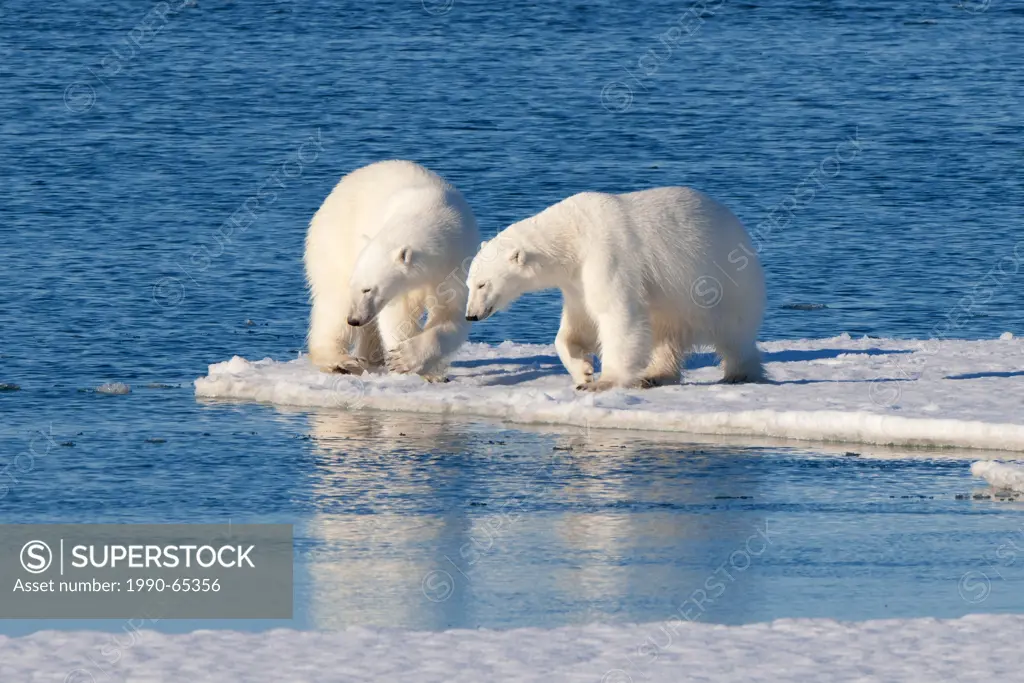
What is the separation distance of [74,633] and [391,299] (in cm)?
521

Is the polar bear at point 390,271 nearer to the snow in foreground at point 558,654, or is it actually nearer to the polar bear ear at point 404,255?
the polar bear ear at point 404,255

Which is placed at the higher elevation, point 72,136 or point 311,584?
point 72,136

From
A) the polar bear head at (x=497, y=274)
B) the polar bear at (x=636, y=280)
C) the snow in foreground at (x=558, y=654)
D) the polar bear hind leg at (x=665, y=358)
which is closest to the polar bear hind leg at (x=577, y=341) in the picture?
the polar bear at (x=636, y=280)

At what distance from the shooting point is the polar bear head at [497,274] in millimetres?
11016

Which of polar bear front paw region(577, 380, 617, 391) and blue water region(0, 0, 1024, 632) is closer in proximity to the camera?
blue water region(0, 0, 1024, 632)

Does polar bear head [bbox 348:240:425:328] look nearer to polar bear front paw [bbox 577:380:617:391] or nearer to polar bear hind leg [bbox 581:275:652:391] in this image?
polar bear hind leg [bbox 581:275:652:391]

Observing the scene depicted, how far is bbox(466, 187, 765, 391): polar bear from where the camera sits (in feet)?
36.2

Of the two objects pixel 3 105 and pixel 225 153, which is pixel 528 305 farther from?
pixel 3 105

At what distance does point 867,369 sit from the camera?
12.3 meters

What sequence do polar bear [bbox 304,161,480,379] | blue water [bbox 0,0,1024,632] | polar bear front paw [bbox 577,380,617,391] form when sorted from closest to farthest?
blue water [bbox 0,0,1024,632]
polar bear front paw [bbox 577,380,617,391]
polar bear [bbox 304,161,480,379]

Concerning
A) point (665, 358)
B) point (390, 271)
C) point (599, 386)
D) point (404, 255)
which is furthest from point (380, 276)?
point (665, 358)

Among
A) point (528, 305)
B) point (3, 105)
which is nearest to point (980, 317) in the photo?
point (528, 305)

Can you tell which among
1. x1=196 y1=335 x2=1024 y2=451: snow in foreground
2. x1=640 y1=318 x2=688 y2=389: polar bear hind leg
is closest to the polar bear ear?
x1=196 y1=335 x2=1024 y2=451: snow in foreground

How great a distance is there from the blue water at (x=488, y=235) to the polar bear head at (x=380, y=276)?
2.54 feet
